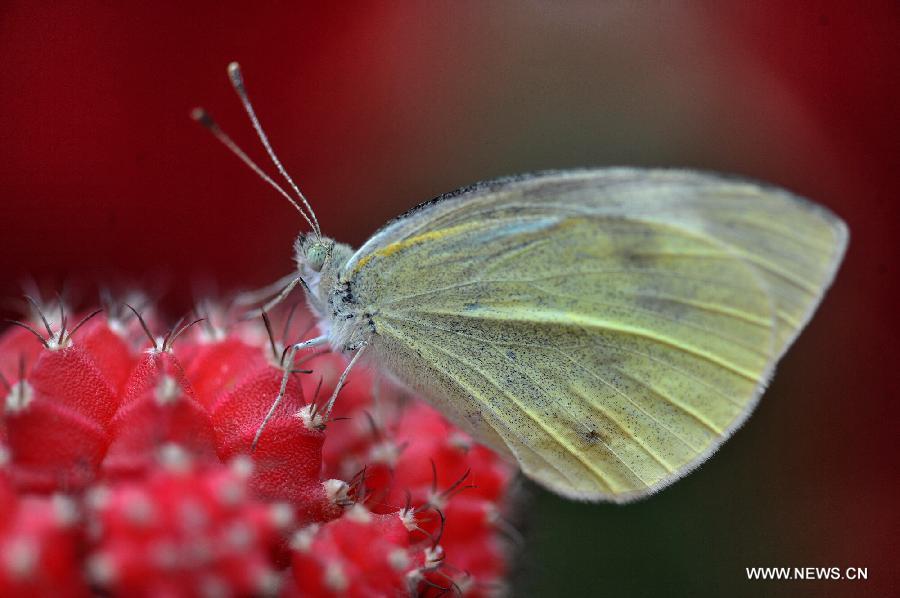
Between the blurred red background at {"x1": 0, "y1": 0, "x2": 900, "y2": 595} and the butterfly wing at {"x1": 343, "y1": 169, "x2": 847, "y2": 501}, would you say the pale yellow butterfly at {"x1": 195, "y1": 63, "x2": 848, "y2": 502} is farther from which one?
the blurred red background at {"x1": 0, "y1": 0, "x2": 900, "y2": 595}

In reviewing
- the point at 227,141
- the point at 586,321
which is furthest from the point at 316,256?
the point at 586,321

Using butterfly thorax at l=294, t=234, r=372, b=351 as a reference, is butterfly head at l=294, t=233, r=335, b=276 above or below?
above

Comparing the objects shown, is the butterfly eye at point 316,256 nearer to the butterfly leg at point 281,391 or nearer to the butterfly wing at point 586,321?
the butterfly wing at point 586,321

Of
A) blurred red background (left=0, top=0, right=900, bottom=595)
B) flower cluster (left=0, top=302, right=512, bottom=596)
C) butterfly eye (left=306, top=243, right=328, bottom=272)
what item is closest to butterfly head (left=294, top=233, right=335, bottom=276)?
butterfly eye (left=306, top=243, right=328, bottom=272)

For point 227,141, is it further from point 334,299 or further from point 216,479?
point 216,479

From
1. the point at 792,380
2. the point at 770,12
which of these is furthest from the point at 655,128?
the point at 792,380

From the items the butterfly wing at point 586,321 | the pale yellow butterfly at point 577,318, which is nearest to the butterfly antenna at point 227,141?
the pale yellow butterfly at point 577,318
